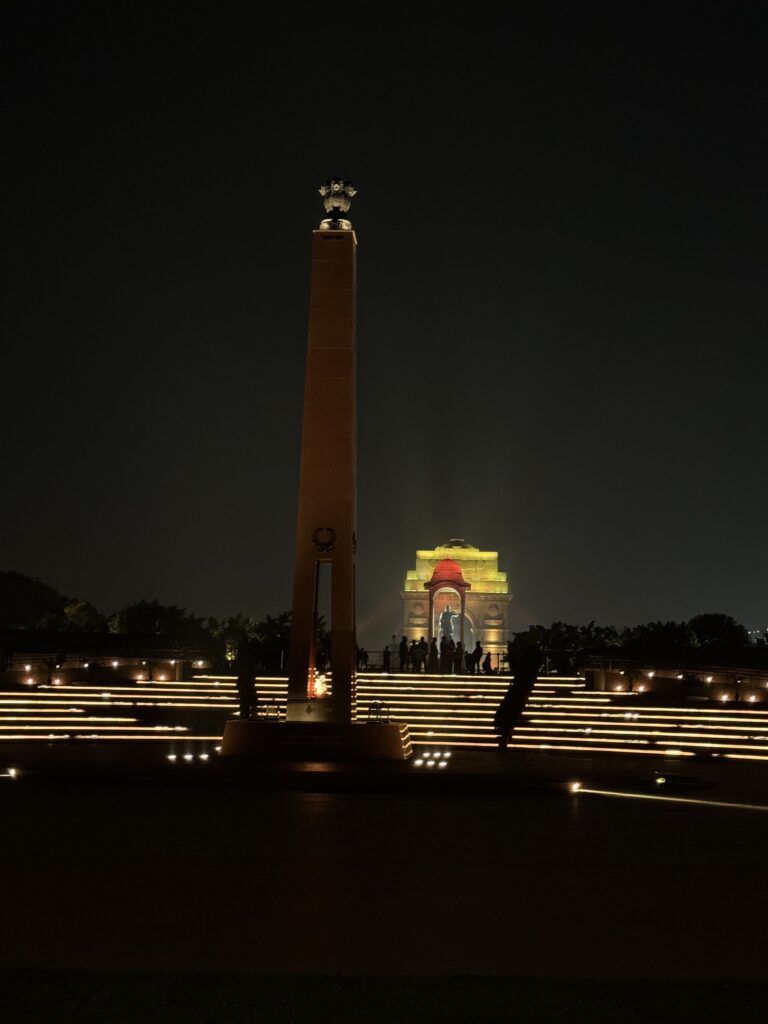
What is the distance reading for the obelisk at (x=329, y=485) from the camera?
73.3ft

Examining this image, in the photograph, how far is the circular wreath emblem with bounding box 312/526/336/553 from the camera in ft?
73.3

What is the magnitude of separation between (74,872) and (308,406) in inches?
563

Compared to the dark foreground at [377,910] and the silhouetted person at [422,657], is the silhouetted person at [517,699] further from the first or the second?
the silhouetted person at [422,657]

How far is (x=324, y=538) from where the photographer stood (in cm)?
2239

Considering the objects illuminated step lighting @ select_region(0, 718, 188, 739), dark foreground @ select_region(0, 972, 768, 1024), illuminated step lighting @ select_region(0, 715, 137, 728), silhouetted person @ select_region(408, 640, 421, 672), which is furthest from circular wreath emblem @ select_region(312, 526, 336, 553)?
silhouetted person @ select_region(408, 640, 421, 672)

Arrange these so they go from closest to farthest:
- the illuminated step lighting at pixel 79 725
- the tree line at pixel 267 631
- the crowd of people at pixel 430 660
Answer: the illuminated step lighting at pixel 79 725 < the crowd of people at pixel 430 660 < the tree line at pixel 267 631

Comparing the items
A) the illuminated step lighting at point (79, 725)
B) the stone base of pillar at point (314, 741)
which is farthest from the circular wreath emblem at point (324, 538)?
the illuminated step lighting at point (79, 725)

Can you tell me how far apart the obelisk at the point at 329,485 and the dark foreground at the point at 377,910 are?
764 centimetres

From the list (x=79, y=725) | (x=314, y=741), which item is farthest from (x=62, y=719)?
(x=314, y=741)

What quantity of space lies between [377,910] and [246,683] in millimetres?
18444

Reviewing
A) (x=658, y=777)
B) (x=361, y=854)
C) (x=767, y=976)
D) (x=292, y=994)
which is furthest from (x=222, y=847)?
(x=658, y=777)

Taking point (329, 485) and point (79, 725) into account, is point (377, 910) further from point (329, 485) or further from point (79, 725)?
point (79, 725)

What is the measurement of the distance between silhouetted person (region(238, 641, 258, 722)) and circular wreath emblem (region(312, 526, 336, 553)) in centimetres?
519

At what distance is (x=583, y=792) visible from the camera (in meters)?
16.3
